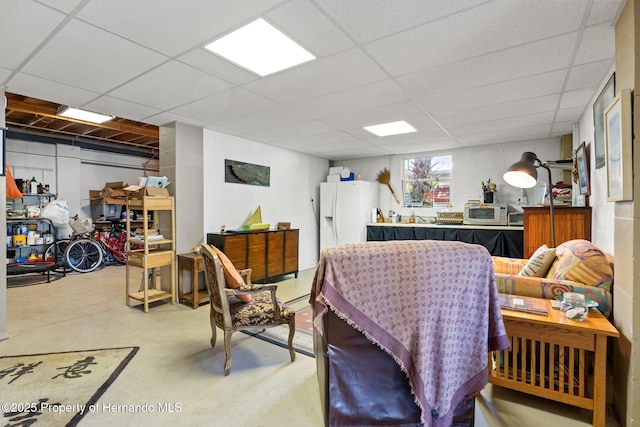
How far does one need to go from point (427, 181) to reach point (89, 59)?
17.8ft

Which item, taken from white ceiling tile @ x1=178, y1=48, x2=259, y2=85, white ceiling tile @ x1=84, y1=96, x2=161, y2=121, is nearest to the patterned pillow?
white ceiling tile @ x1=178, y1=48, x2=259, y2=85

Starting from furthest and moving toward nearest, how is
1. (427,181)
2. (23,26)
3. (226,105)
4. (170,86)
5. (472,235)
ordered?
(427,181) → (472,235) → (226,105) → (170,86) → (23,26)

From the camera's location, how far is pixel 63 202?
6.40 meters

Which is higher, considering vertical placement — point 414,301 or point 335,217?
point 335,217

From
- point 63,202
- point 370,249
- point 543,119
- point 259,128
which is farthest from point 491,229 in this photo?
point 63,202

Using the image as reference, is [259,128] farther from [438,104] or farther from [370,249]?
[370,249]

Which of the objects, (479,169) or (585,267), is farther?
(479,169)

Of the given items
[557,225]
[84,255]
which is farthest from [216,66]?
[84,255]

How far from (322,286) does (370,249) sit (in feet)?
0.97

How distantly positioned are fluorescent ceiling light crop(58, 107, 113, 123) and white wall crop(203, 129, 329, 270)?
1493 millimetres

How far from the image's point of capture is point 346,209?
632cm

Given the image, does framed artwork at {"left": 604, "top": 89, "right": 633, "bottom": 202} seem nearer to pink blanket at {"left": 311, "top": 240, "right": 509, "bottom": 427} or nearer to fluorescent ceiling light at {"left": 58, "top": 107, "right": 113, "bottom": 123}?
pink blanket at {"left": 311, "top": 240, "right": 509, "bottom": 427}

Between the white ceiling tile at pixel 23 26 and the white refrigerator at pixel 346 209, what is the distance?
486 centimetres

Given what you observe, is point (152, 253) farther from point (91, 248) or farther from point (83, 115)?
point (91, 248)
